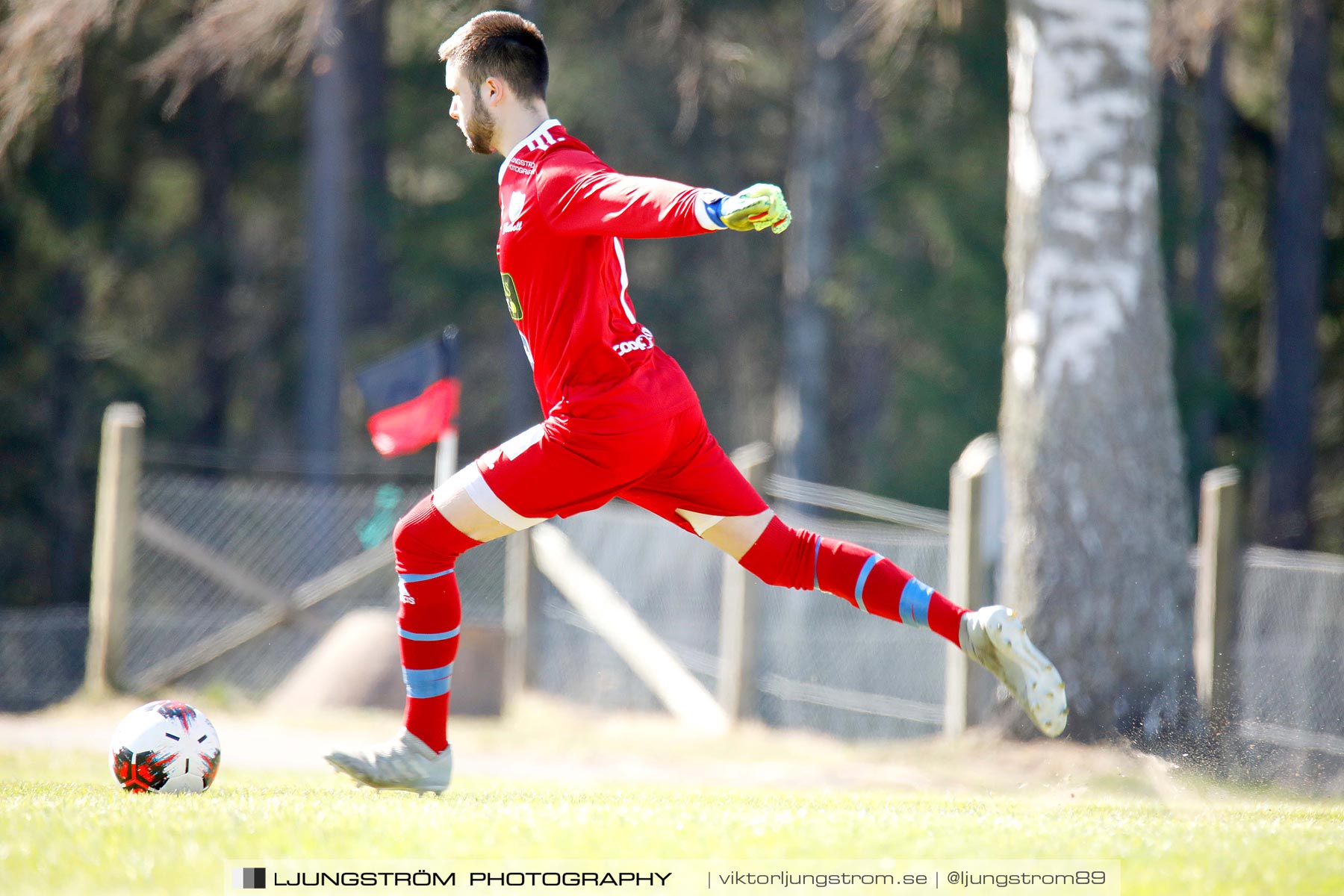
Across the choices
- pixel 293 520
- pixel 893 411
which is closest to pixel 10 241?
pixel 293 520

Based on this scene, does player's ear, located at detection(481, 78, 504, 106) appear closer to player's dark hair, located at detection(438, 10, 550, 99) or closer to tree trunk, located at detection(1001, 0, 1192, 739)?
player's dark hair, located at detection(438, 10, 550, 99)

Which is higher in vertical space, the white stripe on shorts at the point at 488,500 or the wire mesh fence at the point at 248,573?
the white stripe on shorts at the point at 488,500

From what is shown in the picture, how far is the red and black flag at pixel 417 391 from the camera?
383 inches

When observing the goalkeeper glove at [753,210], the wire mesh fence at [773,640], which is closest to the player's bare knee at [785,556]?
the goalkeeper glove at [753,210]

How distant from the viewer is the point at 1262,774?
5.74 metres

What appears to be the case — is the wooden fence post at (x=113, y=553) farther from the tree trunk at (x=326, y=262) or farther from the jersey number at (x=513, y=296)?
the tree trunk at (x=326, y=262)

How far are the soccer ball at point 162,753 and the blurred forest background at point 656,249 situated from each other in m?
9.48

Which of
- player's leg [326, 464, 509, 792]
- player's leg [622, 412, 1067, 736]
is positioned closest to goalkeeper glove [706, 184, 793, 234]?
player's leg [622, 412, 1067, 736]

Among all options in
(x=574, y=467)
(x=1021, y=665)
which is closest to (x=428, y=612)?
(x=574, y=467)

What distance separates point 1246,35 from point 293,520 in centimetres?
1536

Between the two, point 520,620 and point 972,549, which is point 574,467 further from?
point 520,620

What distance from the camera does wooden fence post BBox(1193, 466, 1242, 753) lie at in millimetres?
7465

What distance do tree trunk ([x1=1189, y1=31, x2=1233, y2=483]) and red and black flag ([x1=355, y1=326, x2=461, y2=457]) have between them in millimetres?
10758

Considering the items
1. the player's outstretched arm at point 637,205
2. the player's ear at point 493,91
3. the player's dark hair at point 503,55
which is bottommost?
the player's outstretched arm at point 637,205
